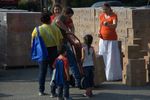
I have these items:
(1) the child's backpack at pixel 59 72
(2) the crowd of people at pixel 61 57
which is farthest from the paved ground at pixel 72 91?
(1) the child's backpack at pixel 59 72

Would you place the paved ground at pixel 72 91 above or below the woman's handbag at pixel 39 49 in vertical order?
below

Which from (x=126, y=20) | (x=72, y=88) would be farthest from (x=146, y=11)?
(x=72, y=88)

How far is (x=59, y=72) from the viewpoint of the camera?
1105 cm

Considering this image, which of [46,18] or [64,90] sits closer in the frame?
[64,90]

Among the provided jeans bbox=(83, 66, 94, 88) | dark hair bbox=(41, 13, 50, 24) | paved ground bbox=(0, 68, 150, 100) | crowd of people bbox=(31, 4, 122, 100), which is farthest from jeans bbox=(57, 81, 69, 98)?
dark hair bbox=(41, 13, 50, 24)

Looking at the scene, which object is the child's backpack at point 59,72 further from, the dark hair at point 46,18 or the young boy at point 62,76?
the dark hair at point 46,18

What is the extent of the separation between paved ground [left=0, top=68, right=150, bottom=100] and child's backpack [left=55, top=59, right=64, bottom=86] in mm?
701

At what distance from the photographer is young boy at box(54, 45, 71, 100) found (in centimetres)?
1095

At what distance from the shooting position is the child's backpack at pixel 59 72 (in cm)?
1097

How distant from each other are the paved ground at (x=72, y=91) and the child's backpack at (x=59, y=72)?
701 mm

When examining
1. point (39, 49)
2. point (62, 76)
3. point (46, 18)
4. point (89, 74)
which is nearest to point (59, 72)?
point (62, 76)

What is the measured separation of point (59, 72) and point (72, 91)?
137 cm

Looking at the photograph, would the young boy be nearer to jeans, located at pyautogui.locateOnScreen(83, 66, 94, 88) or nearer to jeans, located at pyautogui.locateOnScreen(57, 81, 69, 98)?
jeans, located at pyautogui.locateOnScreen(57, 81, 69, 98)

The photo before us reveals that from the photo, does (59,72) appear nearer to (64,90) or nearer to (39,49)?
(64,90)
